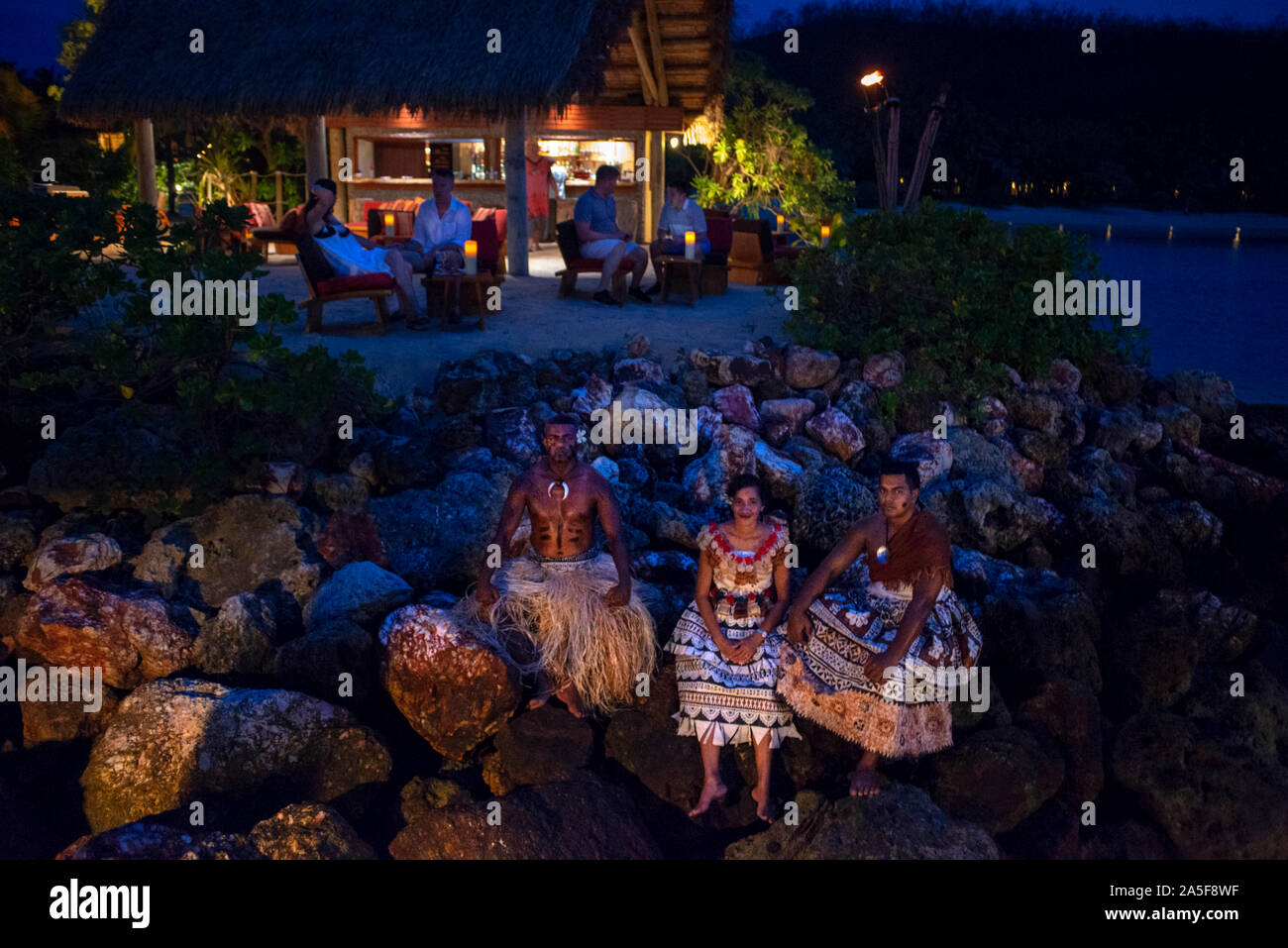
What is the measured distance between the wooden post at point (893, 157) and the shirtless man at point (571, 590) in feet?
21.4

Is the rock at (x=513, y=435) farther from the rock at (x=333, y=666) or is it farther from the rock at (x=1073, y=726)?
the rock at (x=1073, y=726)

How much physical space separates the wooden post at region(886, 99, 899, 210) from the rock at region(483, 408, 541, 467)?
5.02 m

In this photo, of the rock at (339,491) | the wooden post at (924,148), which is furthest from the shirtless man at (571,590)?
the wooden post at (924,148)

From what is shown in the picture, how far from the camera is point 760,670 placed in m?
4.51

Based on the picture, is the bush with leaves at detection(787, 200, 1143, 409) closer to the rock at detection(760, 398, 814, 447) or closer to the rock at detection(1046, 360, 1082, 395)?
the rock at detection(1046, 360, 1082, 395)

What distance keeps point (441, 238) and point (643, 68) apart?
5.88 m

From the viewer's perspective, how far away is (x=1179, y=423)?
28.6 feet

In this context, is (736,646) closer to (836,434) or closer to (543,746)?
(543,746)

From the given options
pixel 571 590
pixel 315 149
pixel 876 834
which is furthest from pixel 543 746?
pixel 315 149

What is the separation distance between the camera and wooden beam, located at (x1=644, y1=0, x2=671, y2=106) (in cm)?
1291

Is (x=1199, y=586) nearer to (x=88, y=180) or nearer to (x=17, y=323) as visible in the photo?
(x=17, y=323)

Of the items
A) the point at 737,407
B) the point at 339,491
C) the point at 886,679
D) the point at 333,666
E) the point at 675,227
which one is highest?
the point at 675,227

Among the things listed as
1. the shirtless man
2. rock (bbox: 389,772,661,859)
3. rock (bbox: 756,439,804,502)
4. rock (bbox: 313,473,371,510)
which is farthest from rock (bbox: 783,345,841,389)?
rock (bbox: 389,772,661,859)
